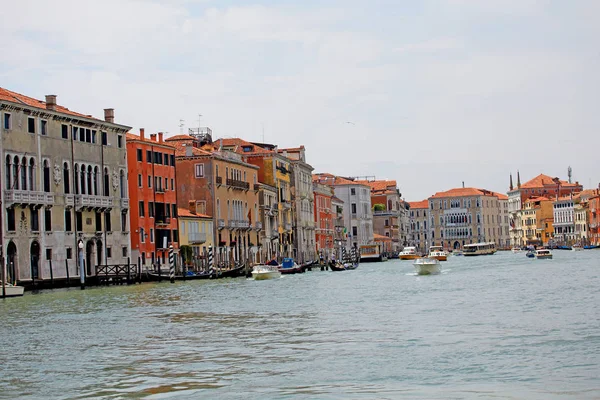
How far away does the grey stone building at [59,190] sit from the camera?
37188 millimetres

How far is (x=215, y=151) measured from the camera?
59.0 metres

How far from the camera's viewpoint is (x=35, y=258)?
126ft

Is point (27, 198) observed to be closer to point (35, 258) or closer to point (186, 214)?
point (35, 258)

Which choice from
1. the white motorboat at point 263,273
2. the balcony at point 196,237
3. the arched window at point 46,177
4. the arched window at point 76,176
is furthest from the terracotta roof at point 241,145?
the arched window at point 46,177

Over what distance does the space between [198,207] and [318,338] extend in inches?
1552

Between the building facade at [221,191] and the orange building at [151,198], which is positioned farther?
the building facade at [221,191]

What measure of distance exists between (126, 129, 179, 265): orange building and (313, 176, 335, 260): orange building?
3203 centimetres

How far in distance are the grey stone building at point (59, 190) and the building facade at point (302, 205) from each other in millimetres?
27425

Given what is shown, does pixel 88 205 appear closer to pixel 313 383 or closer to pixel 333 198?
pixel 313 383

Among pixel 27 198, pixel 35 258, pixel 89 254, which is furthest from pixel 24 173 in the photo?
pixel 89 254

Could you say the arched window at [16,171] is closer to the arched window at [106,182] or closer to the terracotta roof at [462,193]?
the arched window at [106,182]

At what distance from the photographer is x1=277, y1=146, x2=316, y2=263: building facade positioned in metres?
74.4

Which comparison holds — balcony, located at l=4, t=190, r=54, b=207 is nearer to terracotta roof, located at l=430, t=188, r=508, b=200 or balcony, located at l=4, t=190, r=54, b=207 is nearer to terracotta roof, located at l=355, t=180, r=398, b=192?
terracotta roof, located at l=355, t=180, r=398, b=192

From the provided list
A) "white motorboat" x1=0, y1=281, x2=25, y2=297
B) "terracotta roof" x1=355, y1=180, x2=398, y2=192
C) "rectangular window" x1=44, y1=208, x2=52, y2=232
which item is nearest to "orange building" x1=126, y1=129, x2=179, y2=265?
"rectangular window" x1=44, y1=208, x2=52, y2=232
